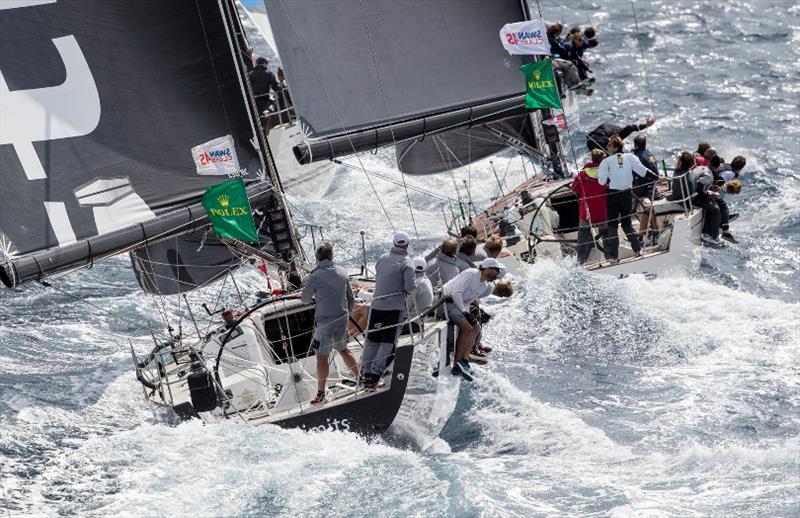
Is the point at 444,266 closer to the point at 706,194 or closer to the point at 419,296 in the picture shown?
the point at 419,296

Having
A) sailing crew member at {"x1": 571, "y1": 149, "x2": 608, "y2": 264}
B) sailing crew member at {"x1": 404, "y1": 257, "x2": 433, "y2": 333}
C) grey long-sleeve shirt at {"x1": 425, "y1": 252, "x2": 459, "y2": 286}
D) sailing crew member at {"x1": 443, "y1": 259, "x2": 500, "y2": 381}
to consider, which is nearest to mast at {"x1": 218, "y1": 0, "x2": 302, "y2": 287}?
grey long-sleeve shirt at {"x1": 425, "y1": 252, "x2": 459, "y2": 286}

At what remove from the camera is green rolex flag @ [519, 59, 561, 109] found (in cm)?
1867

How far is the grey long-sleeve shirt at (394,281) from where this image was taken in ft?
43.4

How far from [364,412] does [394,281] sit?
3.80ft

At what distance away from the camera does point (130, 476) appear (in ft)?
42.4

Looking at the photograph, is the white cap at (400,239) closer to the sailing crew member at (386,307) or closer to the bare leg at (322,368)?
the sailing crew member at (386,307)

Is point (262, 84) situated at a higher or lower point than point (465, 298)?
higher

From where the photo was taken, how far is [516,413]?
14188 millimetres

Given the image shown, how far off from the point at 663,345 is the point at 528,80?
4.23 meters

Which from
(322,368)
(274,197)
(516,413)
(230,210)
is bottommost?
(516,413)

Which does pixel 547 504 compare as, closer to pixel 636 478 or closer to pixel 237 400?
pixel 636 478

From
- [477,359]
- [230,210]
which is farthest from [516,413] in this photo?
[230,210]

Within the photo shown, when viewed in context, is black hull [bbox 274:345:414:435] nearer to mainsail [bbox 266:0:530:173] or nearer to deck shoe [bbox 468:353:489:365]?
deck shoe [bbox 468:353:489:365]

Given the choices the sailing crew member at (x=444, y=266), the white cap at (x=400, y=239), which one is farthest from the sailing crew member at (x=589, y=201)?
the white cap at (x=400, y=239)
